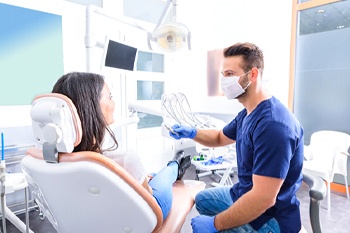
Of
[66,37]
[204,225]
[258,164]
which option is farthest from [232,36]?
[204,225]

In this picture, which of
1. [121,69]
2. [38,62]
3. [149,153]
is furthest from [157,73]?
[121,69]

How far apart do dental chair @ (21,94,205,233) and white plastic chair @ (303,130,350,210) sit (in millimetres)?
1981

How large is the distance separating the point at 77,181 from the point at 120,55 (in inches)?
44.3

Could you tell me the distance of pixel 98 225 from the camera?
2.63 feet

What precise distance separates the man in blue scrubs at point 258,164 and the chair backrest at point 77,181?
1.16 feet

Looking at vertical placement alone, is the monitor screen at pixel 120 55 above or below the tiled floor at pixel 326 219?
above

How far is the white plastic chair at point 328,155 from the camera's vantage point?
219 centimetres

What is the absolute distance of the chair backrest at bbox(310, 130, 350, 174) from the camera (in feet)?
7.60

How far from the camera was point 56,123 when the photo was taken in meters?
0.63

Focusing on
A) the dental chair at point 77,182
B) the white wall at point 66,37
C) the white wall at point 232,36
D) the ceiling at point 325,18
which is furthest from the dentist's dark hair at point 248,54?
the ceiling at point 325,18

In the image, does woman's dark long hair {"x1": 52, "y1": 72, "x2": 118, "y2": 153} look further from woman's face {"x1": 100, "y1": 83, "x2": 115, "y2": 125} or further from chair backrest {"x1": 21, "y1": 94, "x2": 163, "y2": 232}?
chair backrest {"x1": 21, "y1": 94, "x2": 163, "y2": 232}

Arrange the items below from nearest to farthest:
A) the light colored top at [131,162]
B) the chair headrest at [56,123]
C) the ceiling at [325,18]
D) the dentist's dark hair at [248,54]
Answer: the chair headrest at [56,123]
the light colored top at [131,162]
the dentist's dark hair at [248,54]
the ceiling at [325,18]

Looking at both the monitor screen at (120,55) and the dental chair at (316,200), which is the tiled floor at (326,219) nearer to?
the dental chair at (316,200)

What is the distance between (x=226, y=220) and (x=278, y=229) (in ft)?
0.72
